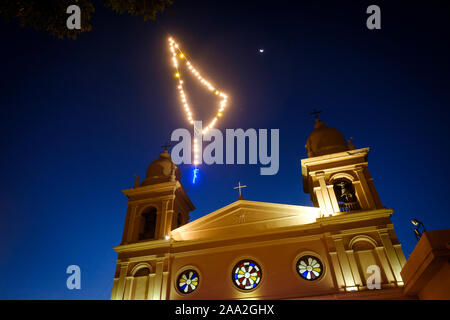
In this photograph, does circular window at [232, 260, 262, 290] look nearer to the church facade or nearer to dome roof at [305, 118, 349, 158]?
the church facade

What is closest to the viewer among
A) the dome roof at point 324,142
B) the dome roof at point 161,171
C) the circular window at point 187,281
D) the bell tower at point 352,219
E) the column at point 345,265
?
the column at point 345,265

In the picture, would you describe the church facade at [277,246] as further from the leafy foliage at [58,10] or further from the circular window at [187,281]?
the leafy foliage at [58,10]

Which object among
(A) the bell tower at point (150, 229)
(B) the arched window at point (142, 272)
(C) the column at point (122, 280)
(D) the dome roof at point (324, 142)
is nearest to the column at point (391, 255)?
(D) the dome roof at point (324, 142)

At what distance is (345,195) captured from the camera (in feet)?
54.7

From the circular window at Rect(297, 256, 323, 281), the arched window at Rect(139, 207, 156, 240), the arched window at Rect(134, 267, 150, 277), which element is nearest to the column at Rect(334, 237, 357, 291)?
the circular window at Rect(297, 256, 323, 281)

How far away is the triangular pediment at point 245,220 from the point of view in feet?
52.6

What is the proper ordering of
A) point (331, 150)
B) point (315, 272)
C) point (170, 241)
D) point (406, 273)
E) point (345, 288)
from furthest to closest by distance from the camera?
point (331, 150) < point (170, 241) < point (315, 272) < point (345, 288) < point (406, 273)

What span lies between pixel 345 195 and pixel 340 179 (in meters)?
1.06

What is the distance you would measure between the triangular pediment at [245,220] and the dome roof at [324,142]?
471 cm

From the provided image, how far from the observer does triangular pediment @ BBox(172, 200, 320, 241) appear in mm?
16031
